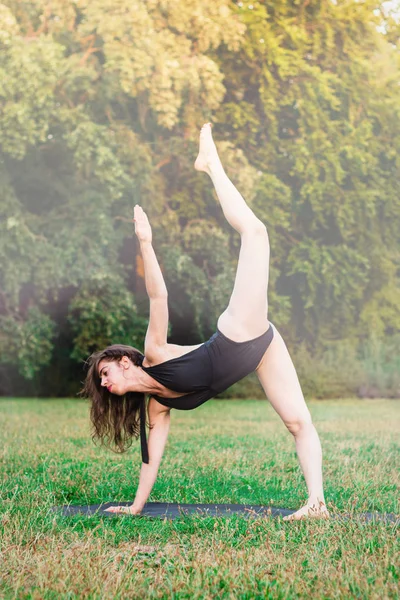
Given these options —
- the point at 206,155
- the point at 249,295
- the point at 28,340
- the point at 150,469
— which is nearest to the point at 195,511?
the point at 150,469

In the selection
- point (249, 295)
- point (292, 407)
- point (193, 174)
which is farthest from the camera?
point (193, 174)

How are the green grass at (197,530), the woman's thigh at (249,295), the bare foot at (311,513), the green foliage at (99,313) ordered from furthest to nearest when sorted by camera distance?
the green foliage at (99,313) < the woman's thigh at (249,295) < the bare foot at (311,513) < the green grass at (197,530)

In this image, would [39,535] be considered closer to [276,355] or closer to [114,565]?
[114,565]

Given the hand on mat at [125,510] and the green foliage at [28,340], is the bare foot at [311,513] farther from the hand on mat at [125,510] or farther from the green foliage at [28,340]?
the green foliage at [28,340]

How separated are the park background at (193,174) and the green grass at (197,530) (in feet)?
17.6

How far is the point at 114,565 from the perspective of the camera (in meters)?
2.29

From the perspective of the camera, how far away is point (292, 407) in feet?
10.9

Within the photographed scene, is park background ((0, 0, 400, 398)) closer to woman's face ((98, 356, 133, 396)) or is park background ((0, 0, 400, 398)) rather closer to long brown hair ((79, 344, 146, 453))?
long brown hair ((79, 344, 146, 453))

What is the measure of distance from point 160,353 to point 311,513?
0.87 m

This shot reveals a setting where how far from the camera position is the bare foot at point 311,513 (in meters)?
3.06

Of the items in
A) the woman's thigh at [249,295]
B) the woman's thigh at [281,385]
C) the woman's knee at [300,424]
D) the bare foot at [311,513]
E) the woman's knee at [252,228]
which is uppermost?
the woman's knee at [252,228]

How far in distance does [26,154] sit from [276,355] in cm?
995

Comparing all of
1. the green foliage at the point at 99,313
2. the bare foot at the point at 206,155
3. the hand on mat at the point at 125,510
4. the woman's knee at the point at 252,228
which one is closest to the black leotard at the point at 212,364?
the woman's knee at the point at 252,228

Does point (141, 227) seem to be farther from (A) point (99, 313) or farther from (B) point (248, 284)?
(A) point (99, 313)
